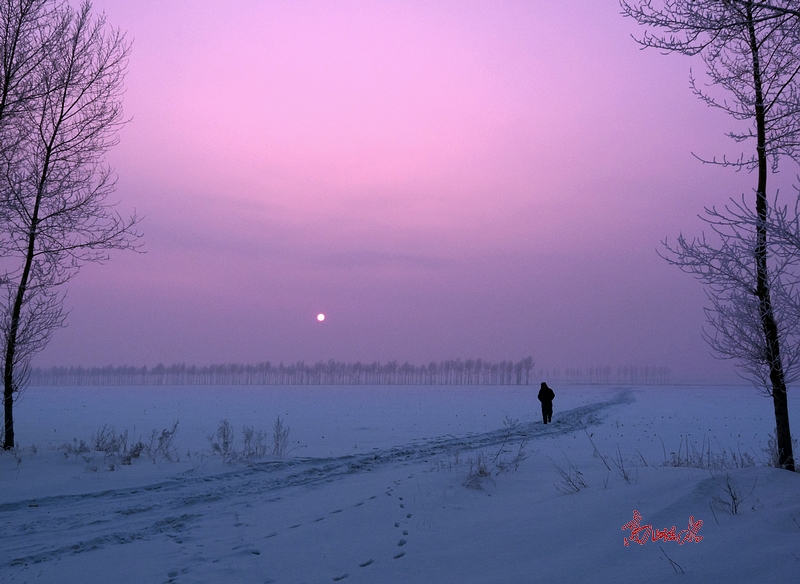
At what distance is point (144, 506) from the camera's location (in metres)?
7.66

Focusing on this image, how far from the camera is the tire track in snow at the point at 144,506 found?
6.14 meters

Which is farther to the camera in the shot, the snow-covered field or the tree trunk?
the tree trunk

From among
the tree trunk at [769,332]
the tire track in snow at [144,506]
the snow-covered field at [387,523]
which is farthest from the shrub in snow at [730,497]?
the tire track in snow at [144,506]

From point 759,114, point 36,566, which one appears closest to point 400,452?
point 36,566

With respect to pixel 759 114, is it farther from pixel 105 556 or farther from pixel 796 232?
pixel 105 556

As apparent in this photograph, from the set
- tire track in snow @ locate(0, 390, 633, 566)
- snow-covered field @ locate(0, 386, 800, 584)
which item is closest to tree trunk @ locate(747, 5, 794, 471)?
snow-covered field @ locate(0, 386, 800, 584)

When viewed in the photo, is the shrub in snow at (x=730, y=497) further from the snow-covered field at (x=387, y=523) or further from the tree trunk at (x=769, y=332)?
the tree trunk at (x=769, y=332)

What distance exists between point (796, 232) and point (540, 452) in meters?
9.43

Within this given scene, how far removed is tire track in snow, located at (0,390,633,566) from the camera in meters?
→ 6.14

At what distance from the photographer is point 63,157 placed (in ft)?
40.3

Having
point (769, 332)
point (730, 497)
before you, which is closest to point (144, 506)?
point (730, 497)

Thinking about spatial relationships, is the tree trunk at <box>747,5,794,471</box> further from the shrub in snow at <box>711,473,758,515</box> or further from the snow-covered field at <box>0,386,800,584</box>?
the shrub in snow at <box>711,473,758,515</box>

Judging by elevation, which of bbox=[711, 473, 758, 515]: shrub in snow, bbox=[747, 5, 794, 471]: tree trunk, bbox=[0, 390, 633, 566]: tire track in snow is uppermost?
bbox=[747, 5, 794, 471]: tree trunk

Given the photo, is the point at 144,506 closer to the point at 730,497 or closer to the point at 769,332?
the point at 730,497
